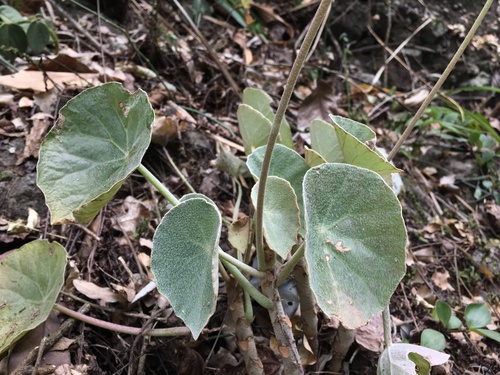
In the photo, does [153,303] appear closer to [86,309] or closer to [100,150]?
[86,309]

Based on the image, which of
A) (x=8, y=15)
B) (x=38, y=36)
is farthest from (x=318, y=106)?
(x=8, y=15)

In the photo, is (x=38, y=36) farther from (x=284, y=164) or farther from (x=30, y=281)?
(x=284, y=164)

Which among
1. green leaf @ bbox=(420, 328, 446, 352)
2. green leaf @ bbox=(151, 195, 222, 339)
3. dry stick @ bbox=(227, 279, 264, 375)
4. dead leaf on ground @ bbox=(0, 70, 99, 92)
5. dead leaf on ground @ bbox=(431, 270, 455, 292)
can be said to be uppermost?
green leaf @ bbox=(151, 195, 222, 339)

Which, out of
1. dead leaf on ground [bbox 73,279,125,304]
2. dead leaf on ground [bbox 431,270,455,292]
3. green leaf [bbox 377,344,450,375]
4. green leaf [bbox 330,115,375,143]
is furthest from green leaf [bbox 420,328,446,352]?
dead leaf on ground [bbox 73,279,125,304]

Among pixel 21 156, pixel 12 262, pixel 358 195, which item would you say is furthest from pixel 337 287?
pixel 21 156

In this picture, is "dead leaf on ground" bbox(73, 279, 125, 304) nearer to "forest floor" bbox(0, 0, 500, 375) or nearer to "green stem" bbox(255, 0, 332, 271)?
"forest floor" bbox(0, 0, 500, 375)
